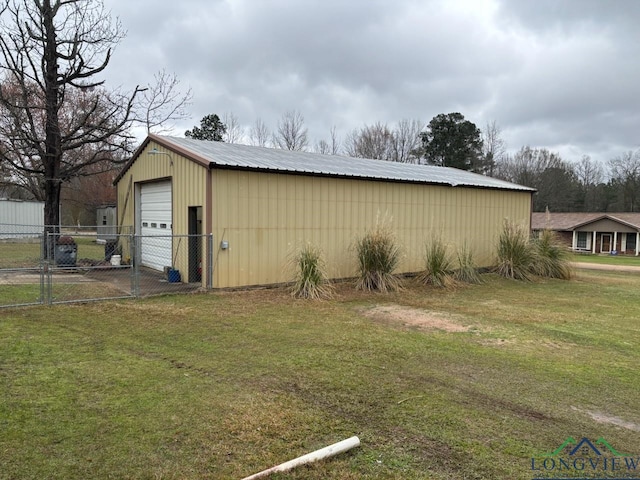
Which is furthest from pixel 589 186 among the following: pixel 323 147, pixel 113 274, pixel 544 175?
pixel 113 274

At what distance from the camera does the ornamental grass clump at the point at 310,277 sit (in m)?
9.47

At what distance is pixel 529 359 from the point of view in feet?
17.4

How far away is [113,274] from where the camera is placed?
487 inches

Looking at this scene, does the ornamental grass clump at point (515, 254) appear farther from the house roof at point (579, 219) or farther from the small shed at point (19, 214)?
the small shed at point (19, 214)

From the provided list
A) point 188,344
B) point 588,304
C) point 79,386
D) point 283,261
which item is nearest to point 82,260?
point 283,261

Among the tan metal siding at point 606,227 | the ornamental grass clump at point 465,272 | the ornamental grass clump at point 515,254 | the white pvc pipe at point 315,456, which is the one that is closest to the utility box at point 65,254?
the ornamental grass clump at point 465,272

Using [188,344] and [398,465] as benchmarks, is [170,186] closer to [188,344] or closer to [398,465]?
[188,344]

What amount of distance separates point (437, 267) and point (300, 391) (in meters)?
8.15

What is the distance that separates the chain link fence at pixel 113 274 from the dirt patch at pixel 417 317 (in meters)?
3.85

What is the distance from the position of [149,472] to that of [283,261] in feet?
26.1

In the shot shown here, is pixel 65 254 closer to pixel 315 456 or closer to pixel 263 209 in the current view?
pixel 263 209

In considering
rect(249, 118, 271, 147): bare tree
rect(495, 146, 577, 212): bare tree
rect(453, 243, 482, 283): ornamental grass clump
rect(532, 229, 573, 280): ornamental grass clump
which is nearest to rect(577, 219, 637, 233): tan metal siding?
rect(495, 146, 577, 212): bare tree

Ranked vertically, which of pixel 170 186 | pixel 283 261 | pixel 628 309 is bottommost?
pixel 628 309

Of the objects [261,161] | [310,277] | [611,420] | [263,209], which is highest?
[261,161]
